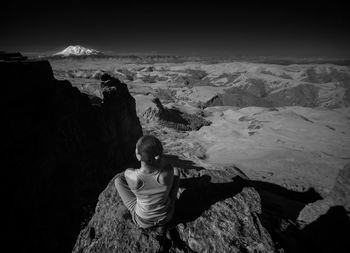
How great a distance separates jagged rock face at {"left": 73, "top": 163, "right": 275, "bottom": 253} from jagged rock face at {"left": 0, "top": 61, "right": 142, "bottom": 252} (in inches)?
351

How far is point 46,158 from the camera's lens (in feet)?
47.2

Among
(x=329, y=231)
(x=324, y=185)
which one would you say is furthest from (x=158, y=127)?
(x=329, y=231)

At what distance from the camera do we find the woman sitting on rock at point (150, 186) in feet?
10.7

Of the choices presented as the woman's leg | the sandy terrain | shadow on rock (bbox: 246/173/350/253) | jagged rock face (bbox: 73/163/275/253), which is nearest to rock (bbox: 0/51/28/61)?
jagged rock face (bbox: 73/163/275/253)

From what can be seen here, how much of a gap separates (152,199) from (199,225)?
4.71 feet

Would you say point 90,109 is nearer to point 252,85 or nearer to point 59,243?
point 59,243

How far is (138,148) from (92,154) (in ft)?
60.7

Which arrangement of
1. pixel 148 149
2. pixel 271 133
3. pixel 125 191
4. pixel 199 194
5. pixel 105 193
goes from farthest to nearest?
pixel 271 133 < pixel 105 193 < pixel 199 194 < pixel 125 191 < pixel 148 149

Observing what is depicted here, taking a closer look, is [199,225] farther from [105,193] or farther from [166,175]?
[105,193]

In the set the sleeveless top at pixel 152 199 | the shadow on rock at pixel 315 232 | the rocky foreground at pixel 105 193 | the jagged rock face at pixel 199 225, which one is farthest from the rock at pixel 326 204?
the sleeveless top at pixel 152 199

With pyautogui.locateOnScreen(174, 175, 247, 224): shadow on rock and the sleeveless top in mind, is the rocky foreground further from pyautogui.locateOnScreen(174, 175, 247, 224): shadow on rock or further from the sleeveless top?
the sleeveless top

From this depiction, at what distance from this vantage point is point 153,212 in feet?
12.5

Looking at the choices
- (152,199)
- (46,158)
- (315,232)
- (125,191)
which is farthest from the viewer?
(46,158)

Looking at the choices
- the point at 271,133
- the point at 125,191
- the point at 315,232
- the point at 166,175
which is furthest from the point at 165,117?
the point at 166,175
